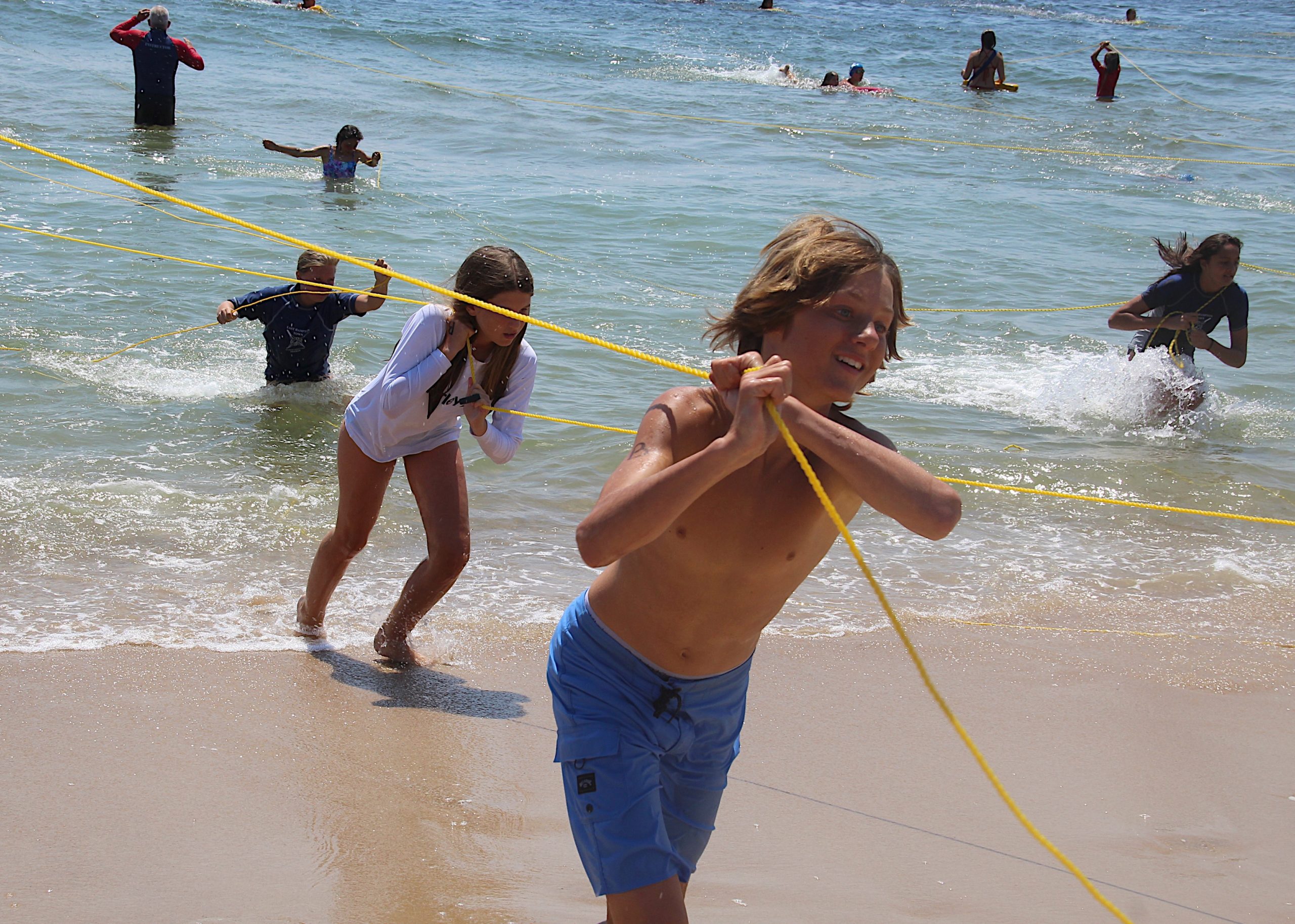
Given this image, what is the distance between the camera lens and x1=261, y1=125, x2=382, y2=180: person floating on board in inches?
540

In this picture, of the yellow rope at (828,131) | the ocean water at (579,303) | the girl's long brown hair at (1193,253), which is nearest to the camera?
the ocean water at (579,303)

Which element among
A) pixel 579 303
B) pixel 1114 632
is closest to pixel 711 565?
pixel 1114 632

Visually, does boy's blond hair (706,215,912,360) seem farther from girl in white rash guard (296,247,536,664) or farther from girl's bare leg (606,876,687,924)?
girl in white rash guard (296,247,536,664)

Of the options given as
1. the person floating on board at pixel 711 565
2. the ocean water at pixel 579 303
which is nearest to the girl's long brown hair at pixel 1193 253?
the ocean water at pixel 579 303

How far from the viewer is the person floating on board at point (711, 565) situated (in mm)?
2254

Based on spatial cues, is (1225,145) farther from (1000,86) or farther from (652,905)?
(652,905)

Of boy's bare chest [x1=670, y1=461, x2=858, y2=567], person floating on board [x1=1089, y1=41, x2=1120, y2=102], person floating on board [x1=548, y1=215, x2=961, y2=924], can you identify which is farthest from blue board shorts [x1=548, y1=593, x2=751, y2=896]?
person floating on board [x1=1089, y1=41, x2=1120, y2=102]

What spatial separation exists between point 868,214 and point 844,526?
12.6m

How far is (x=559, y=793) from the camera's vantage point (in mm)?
3557

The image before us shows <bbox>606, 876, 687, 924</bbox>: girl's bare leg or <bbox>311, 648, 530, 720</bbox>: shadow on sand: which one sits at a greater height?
<bbox>606, 876, 687, 924</bbox>: girl's bare leg

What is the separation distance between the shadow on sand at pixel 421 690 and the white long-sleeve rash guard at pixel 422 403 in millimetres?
754

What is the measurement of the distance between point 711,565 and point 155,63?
1522 centimetres

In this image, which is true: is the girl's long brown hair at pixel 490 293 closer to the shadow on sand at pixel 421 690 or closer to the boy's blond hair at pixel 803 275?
the shadow on sand at pixel 421 690

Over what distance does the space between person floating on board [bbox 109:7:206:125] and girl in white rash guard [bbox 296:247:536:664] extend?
12.1 meters
